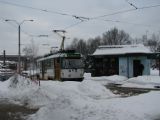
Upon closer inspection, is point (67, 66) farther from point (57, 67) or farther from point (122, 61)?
point (122, 61)

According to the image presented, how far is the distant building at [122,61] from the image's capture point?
51375mm

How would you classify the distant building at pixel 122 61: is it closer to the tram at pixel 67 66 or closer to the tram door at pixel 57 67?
the tram at pixel 67 66

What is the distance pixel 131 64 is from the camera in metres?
51.8

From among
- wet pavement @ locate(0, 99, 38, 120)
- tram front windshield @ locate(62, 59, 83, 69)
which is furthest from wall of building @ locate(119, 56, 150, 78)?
wet pavement @ locate(0, 99, 38, 120)

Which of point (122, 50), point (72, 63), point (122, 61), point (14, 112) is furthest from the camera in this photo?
point (122, 50)

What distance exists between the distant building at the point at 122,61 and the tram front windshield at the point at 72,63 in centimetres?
1222

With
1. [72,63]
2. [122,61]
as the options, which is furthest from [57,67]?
[122,61]

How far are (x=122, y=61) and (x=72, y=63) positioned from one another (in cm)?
1425

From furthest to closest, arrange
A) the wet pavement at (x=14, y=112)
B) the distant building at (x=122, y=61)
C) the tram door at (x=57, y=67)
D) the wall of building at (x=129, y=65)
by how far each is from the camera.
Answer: the distant building at (x=122, y=61) → the wall of building at (x=129, y=65) → the tram door at (x=57, y=67) → the wet pavement at (x=14, y=112)

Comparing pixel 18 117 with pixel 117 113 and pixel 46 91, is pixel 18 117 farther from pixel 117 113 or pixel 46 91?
pixel 46 91

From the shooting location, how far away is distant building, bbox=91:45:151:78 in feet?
169

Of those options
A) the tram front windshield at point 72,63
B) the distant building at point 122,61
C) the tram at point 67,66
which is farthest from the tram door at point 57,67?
the distant building at point 122,61

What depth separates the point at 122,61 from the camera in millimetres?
52531

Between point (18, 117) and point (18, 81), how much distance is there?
14.9m
